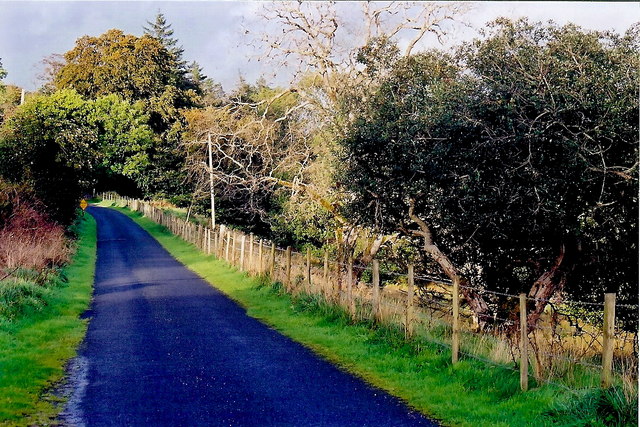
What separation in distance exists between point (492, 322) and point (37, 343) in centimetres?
982

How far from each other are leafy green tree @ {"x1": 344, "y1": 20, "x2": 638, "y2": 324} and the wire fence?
0.85 meters

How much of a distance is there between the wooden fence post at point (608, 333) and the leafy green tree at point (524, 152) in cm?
334

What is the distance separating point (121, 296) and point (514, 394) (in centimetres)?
1490

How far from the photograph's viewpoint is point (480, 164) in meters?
12.4

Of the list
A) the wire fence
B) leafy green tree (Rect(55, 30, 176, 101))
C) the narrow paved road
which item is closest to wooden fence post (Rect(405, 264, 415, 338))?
the wire fence

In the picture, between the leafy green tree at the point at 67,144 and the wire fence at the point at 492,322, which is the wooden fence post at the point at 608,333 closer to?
the wire fence at the point at 492,322

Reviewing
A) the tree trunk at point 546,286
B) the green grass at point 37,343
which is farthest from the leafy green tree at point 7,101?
the tree trunk at point 546,286

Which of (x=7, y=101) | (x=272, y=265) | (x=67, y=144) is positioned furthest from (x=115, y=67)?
(x=272, y=265)

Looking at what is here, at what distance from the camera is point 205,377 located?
10.6 metres

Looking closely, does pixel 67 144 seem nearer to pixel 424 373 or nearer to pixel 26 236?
pixel 26 236

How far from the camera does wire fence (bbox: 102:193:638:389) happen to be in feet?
31.0

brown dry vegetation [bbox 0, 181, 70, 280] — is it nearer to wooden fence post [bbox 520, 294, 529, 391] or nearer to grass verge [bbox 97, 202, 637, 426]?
grass verge [bbox 97, 202, 637, 426]

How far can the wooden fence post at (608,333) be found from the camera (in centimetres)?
802

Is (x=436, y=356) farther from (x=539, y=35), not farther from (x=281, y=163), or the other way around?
(x=281, y=163)
